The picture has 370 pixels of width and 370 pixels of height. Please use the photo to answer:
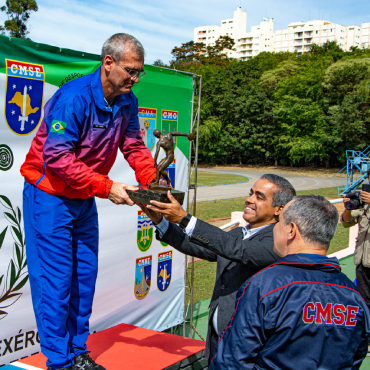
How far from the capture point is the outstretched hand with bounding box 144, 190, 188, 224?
221cm

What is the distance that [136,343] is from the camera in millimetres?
3297

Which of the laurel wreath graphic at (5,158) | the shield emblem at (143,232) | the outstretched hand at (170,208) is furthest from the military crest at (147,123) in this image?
the outstretched hand at (170,208)

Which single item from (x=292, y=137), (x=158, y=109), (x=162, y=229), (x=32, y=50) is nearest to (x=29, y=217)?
(x=162, y=229)

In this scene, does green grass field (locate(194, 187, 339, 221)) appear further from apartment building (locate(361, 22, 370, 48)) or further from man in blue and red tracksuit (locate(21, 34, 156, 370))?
apartment building (locate(361, 22, 370, 48))

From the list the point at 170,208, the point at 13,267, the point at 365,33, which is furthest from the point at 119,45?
the point at 365,33

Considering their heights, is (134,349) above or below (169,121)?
below

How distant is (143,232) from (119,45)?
7.91 feet

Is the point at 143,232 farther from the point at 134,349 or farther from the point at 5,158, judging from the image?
the point at 5,158

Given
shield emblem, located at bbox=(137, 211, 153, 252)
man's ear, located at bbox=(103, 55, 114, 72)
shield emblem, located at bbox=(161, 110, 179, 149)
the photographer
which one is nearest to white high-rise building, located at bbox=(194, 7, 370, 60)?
the photographer

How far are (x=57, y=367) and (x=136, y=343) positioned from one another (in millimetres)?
1025

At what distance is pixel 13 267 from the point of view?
3.25m

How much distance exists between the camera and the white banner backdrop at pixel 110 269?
126 inches

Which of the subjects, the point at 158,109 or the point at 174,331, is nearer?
the point at 158,109

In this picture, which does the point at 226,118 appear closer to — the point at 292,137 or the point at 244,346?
the point at 292,137
